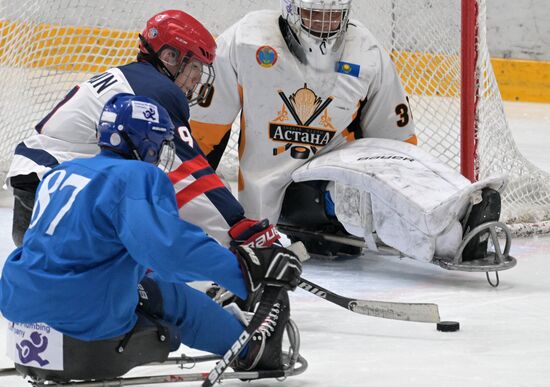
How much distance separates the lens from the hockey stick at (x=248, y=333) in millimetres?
2410

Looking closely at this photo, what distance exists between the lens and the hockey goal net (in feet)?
15.5

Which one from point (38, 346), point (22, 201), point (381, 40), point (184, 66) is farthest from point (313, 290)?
point (381, 40)

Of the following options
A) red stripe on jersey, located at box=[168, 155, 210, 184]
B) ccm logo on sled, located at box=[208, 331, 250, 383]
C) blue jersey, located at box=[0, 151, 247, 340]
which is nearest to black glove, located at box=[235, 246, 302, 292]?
blue jersey, located at box=[0, 151, 247, 340]

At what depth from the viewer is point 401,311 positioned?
3.20m

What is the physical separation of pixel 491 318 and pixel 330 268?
2.64 feet

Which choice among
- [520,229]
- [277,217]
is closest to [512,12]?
[520,229]

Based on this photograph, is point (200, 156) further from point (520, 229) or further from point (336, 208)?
point (520, 229)

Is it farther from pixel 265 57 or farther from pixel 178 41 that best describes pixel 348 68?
pixel 178 41

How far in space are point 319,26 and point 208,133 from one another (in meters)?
0.53

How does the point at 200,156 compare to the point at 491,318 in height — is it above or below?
above

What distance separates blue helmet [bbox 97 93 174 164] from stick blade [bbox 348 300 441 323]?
978 millimetres

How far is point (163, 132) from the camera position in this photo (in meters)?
2.44

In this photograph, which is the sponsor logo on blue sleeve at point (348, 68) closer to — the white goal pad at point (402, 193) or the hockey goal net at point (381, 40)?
the white goal pad at point (402, 193)

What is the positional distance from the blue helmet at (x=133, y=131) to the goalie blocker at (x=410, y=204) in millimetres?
1406
